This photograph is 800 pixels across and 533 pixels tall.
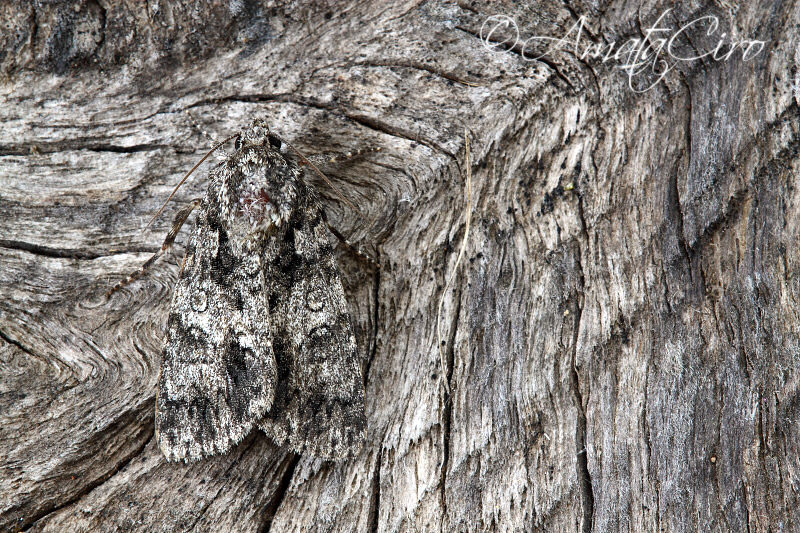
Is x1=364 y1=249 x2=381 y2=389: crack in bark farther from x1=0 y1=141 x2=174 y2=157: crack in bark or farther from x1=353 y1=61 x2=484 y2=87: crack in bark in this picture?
x1=0 y1=141 x2=174 y2=157: crack in bark

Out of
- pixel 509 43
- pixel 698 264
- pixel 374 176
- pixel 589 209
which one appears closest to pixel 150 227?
pixel 374 176

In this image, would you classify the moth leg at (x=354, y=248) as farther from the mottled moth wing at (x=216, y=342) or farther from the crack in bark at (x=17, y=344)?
the crack in bark at (x=17, y=344)

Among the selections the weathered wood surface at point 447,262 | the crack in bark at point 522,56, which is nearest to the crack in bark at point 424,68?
the weathered wood surface at point 447,262

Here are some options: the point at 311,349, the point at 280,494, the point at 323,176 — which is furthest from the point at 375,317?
the point at 280,494

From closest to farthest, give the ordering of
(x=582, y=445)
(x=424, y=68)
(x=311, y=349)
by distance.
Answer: (x=582, y=445), (x=424, y=68), (x=311, y=349)

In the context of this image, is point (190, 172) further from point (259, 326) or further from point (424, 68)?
point (424, 68)

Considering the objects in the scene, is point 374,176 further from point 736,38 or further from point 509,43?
point 736,38

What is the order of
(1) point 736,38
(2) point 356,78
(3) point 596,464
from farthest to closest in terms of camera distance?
1. (2) point 356,78
2. (1) point 736,38
3. (3) point 596,464
